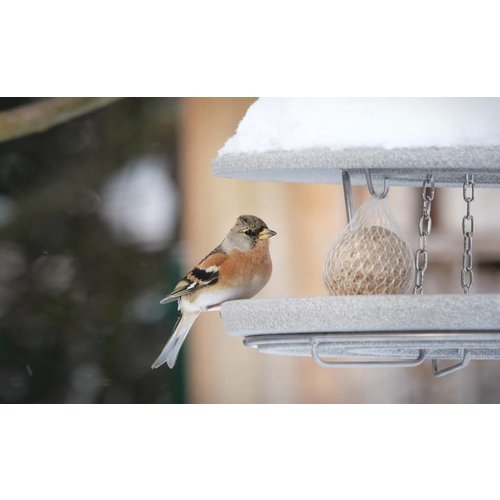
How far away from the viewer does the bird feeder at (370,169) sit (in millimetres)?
2146

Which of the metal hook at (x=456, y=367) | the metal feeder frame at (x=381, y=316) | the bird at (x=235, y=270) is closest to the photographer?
the metal feeder frame at (x=381, y=316)

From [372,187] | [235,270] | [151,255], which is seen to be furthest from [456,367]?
[151,255]

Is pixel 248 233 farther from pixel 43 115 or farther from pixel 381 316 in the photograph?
pixel 381 316

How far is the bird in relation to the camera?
3.18 metres

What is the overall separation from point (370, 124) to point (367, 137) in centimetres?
3

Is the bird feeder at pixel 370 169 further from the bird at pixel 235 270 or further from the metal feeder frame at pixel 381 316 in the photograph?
the bird at pixel 235 270

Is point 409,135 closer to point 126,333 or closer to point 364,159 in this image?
point 364,159

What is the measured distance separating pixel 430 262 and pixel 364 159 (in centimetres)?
330

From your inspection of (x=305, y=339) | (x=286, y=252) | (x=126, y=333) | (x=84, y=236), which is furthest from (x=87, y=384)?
(x=305, y=339)

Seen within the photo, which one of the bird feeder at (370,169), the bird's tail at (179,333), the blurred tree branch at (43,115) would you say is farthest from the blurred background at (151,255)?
the bird feeder at (370,169)

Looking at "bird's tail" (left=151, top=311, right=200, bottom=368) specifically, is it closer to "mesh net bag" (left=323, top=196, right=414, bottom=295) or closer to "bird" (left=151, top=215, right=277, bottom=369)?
"bird" (left=151, top=215, right=277, bottom=369)

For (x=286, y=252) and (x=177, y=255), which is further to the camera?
(x=177, y=255)

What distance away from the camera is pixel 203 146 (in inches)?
232

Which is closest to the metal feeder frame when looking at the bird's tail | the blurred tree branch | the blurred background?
the bird's tail
